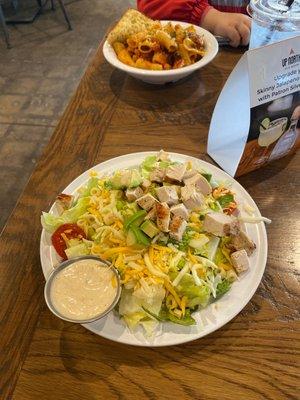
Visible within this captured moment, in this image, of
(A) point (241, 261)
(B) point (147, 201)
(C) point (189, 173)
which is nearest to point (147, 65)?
(C) point (189, 173)

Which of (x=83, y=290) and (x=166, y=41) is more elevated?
(x=166, y=41)

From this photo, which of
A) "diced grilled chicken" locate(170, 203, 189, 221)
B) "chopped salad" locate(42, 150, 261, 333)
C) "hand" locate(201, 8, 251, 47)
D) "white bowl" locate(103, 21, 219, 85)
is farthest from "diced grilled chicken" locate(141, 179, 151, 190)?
"hand" locate(201, 8, 251, 47)

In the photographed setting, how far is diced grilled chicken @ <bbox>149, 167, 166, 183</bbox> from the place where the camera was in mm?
926

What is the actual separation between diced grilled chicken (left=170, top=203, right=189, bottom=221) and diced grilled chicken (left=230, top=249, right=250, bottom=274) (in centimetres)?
14

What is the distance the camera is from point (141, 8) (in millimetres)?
1733

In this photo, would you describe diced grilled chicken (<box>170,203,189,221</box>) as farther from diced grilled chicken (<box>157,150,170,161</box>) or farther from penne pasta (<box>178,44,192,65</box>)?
penne pasta (<box>178,44,192,65</box>)

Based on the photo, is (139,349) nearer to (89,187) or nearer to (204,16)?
(89,187)

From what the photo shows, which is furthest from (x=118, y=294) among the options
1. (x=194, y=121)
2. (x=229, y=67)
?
(x=229, y=67)

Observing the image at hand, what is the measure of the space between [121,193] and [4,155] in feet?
6.02

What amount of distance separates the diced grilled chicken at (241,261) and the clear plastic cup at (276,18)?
2.08 ft

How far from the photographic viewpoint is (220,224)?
82 cm

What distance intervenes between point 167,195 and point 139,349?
331 mm

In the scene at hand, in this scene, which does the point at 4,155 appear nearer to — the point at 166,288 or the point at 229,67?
the point at 229,67

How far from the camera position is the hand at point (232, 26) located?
1.50 metres
